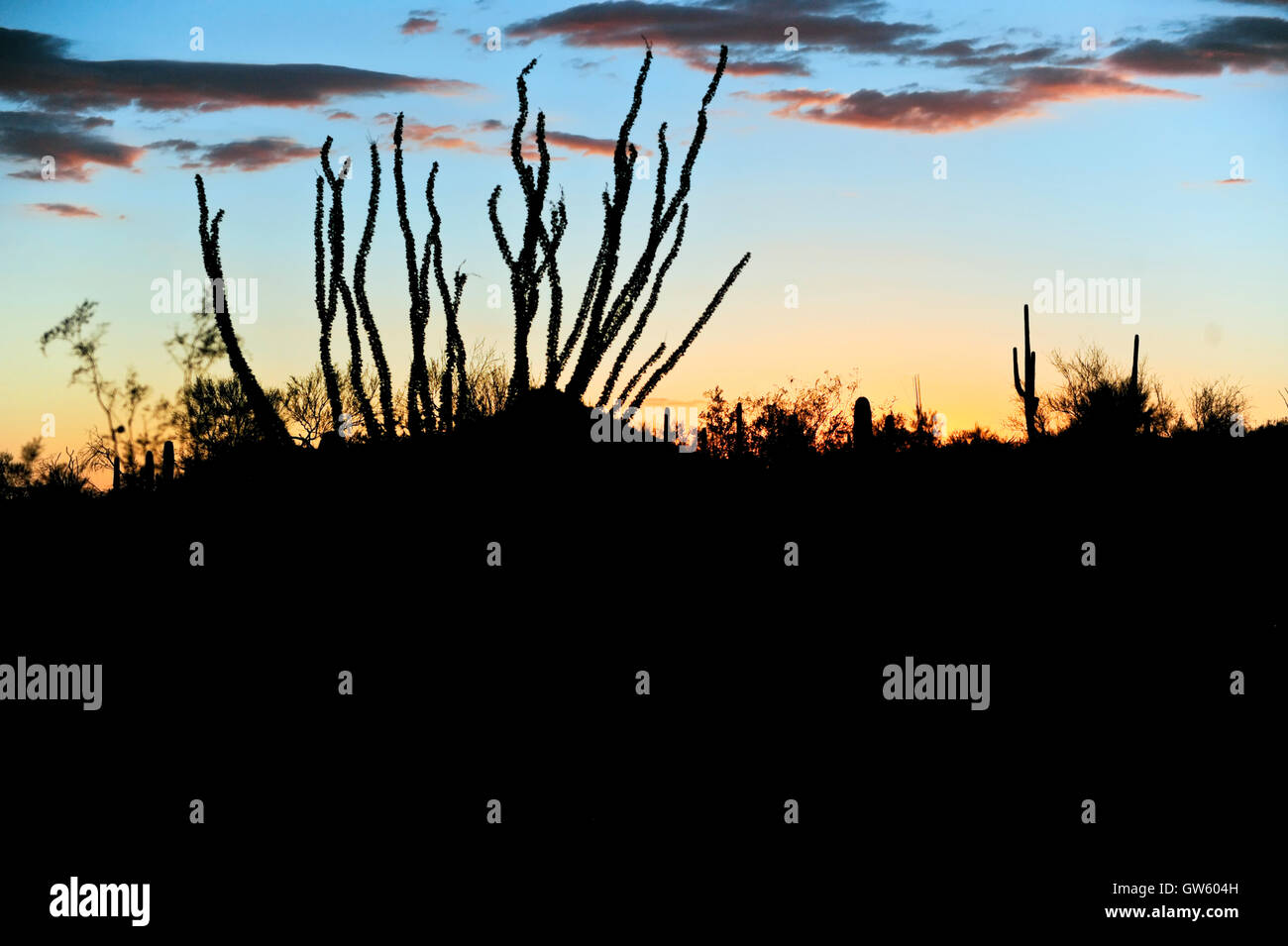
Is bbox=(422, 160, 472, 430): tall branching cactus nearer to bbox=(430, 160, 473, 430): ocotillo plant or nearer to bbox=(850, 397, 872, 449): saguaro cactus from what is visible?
bbox=(430, 160, 473, 430): ocotillo plant

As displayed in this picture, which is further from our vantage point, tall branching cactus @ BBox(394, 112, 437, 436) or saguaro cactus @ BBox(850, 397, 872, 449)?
saguaro cactus @ BBox(850, 397, 872, 449)

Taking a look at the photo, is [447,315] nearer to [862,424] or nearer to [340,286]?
[340,286]

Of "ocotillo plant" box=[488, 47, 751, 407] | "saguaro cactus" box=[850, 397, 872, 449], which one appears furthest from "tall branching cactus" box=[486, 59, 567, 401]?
"saguaro cactus" box=[850, 397, 872, 449]

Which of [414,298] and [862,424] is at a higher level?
[414,298]

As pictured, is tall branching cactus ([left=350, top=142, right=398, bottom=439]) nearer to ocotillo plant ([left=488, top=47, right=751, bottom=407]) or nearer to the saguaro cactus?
ocotillo plant ([left=488, top=47, right=751, bottom=407])

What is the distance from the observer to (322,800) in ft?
19.6

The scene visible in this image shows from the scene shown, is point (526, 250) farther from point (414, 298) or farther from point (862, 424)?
point (862, 424)

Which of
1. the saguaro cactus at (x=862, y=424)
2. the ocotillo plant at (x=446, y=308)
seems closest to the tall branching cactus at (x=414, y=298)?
the ocotillo plant at (x=446, y=308)

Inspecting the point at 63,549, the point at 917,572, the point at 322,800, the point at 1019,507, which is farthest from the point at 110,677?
the point at 1019,507

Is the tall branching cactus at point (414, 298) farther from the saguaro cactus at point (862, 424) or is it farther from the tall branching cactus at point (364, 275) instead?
the saguaro cactus at point (862, 424)

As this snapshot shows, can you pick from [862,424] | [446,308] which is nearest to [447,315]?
[446,308]

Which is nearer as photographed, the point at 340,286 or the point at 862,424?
the point at 340,286

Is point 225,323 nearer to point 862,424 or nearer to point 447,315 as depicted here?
point 447,315

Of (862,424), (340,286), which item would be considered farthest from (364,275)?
(862,424)
